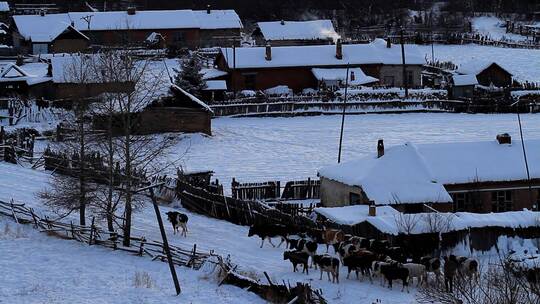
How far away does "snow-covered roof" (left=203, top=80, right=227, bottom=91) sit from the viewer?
62.2m

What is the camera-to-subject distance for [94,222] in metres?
28.3

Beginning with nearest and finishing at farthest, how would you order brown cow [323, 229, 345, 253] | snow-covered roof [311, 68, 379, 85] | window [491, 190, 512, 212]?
brown cow [323, 229, 345, 253] < window [491, 190, 512, 212] < snow-covered roof [311, 68, 379, 85]

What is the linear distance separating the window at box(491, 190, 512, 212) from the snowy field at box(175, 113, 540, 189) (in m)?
9.84

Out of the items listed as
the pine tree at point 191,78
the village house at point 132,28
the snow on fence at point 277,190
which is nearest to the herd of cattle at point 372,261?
the snow on fence at point 277,190

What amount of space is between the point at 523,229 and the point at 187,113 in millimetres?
26733

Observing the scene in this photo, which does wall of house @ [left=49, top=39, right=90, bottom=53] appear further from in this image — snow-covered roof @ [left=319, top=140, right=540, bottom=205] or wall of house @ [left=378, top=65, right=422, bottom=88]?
snow-covered roof @ [left=319, top=140, right=540, bottom=205]

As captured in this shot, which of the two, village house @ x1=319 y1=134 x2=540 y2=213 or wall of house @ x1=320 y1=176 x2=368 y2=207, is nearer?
village house @ x1=319 y1=134 x2=540 y2=213

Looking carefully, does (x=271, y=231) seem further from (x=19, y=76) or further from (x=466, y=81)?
(x=466, y=81)

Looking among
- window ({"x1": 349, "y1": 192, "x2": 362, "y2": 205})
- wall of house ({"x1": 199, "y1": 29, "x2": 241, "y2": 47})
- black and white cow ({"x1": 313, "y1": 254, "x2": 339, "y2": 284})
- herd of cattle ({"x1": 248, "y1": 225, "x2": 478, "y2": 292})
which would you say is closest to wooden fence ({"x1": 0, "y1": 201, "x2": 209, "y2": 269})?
herd of cattle ({"x1": 248, "y1": 225, "x2": 478, "y2": 292})

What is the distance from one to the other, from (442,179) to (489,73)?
1589 inches

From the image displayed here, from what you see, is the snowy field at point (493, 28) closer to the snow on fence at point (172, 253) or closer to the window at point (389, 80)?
the window at point (389, 80)

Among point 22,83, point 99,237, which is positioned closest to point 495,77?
point 22,83

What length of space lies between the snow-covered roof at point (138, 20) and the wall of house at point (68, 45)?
2864 millimetres

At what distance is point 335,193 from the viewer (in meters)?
31.4
